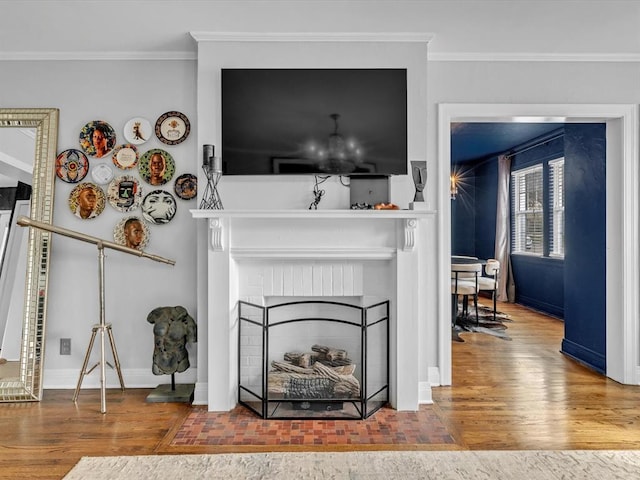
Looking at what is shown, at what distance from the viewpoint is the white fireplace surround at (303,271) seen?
9.36 feet

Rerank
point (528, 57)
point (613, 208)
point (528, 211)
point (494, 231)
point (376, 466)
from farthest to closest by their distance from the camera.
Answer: point (494, 231) < point (528, 211) < point (613, 208) < point (528, 57) < point (376, 466)

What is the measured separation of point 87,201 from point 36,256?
0.52m

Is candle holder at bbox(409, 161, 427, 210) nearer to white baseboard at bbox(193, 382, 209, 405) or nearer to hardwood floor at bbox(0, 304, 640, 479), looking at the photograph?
hardwood floor at bbox(0, 304, 640, 479)

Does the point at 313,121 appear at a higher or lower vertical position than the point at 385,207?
higher

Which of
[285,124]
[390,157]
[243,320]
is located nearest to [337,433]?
[243,320]

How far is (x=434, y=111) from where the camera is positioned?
10.8ft

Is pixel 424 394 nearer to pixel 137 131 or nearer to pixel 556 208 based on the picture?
pixel 137 131

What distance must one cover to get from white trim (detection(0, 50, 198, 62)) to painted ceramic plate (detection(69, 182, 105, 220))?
3.05 ft

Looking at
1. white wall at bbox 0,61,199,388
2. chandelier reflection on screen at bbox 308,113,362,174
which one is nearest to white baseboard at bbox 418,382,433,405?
chandelier reflection on screen at bbox 308,113,362,174

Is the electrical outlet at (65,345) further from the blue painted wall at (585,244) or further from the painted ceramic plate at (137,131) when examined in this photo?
the blue painted wall at (585,244)

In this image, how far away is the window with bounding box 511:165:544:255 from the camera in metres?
6.54

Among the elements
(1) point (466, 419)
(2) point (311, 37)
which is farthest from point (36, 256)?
(1) point (466, 419)

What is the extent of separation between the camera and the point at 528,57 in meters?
3.29

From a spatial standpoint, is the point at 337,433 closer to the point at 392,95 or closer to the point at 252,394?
the point at 252,394
